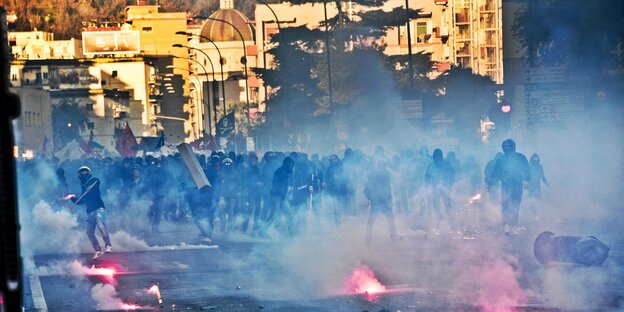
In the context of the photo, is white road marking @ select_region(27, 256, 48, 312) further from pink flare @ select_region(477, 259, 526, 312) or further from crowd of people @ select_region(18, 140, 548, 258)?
pink flare @ select_region(477, 259, 526, 312)

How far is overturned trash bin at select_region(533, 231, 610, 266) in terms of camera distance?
1588cm

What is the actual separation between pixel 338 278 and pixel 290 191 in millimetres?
10987

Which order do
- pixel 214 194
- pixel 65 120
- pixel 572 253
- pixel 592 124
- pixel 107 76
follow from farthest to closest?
pixel 107 76 < pixel 65 120 < pixel 592 124 < pixel 214 194 < pixel 572 253

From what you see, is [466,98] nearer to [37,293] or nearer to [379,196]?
[379,196]

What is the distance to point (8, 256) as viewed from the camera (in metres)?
4.07

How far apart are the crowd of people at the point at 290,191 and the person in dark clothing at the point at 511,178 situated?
0.02 m

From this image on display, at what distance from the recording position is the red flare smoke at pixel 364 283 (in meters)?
14.9

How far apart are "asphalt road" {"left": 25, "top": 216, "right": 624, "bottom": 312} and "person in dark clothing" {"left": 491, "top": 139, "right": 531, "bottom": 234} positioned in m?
0.45

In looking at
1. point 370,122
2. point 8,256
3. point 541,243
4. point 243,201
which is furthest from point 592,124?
point 8,256

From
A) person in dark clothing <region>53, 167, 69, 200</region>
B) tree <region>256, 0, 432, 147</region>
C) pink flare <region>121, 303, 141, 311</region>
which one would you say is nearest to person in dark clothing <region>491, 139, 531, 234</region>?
pink flare <region>121, 303, 141, 311</region>

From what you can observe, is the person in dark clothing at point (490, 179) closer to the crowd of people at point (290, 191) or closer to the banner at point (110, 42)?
the crowd of people at point (290, 191)

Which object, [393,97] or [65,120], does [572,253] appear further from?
[65,120]

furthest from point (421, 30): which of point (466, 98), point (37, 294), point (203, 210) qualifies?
point (37, 294)

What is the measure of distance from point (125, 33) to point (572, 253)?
568ft
